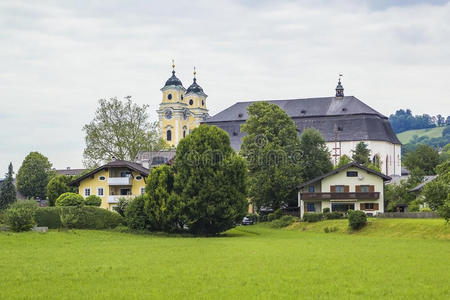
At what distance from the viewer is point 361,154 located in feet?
331

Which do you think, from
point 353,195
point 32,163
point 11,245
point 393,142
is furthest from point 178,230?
point 393,142

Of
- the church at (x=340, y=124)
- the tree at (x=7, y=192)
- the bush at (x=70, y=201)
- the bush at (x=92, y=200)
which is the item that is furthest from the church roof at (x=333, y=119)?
the bush at (x=70, y=201)

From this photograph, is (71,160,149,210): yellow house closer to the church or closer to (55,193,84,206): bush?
(55,193,84,206): bush

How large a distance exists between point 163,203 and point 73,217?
21.9 feet

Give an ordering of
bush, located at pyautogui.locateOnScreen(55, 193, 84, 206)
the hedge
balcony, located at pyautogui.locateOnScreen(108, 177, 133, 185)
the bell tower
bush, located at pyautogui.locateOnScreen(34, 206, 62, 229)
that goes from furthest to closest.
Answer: the bell tower, balcony, located at pyautogui.locateOnScreen(108, 177, 133, 185), bush, located at pyautogui.locateOnScreen(55, 193, 84, 206), bush, located at pyautogui.locateOnScreen(34, 206, 62, 229), the hedge

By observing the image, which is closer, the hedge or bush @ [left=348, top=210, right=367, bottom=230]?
the hedge

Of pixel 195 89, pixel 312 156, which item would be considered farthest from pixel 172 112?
pixel 312 156

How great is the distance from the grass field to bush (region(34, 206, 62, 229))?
9705mm

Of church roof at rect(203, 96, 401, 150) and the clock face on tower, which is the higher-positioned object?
the clock face on tower

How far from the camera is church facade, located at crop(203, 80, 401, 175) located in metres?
110

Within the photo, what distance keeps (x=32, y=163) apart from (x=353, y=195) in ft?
191

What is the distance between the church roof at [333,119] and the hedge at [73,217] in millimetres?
63381

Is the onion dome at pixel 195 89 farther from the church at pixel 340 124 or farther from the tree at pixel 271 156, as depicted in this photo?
the tree at pixel 271 156

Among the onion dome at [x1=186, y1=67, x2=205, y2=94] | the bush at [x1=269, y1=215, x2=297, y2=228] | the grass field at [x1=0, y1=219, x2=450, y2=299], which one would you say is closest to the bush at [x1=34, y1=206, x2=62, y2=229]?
the grass field at [x1=0, y1=219, x2=450, y2=299]
